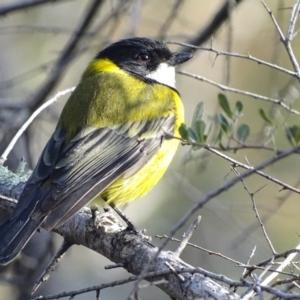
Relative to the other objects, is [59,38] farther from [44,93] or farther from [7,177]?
[7,177]

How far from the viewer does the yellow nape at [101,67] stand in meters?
4.99

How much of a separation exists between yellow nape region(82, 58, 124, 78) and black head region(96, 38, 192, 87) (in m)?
0.06

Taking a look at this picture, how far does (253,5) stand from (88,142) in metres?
3.41

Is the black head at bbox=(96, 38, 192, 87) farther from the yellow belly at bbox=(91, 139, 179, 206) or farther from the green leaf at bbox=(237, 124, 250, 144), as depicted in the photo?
the green leaf at bbox=(237, 124, 250, 144)

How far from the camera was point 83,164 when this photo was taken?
155 inches

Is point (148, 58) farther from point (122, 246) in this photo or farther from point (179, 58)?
point (122, 246)

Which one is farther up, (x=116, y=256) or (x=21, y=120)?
(x=21, y=120)

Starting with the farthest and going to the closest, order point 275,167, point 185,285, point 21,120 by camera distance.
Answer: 1. point 275,167
2. point 21,120
3. point 185,285

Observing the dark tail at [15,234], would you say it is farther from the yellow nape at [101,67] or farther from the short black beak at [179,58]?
the short black beak at [179,58]

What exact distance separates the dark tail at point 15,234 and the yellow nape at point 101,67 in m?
1.62

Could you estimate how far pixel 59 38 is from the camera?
25.2 ft

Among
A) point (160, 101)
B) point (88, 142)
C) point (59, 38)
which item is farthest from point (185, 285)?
point (59, 38)

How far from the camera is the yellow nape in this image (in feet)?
16.4

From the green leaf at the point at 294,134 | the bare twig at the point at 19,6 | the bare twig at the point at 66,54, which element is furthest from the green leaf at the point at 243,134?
the bare twig at the point at 19,6
